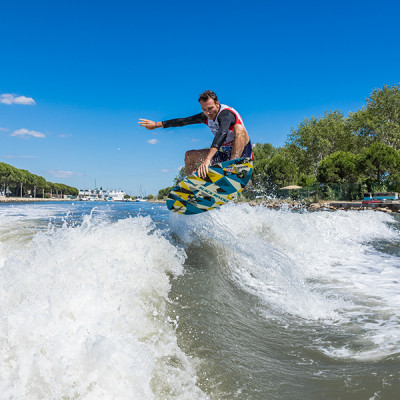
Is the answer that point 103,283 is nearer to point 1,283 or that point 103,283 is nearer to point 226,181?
point 1,283

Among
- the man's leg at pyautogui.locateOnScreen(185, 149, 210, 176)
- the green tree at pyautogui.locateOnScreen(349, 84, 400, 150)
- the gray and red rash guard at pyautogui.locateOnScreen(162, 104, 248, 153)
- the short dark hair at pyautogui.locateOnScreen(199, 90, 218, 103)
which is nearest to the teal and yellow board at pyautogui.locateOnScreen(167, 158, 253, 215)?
the gray and red rash guard at pyautogui.locateOnScreen(162, 104, 248, 153)

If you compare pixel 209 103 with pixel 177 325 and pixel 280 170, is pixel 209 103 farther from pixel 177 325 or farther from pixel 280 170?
pixel 280 170

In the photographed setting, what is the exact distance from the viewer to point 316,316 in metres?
3.97

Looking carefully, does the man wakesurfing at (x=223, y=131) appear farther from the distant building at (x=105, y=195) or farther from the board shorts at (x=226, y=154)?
the distant building at (x=105, y=195)

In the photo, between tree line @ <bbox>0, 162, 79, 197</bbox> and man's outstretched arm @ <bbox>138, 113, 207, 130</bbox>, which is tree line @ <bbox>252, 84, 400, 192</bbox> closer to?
man's outstretched arm @ <bbox>138, 113, 207, 130</bbox>

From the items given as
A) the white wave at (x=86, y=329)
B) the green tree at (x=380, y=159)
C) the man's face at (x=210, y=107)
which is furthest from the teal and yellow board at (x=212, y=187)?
the green tree at (x=380, y=159)

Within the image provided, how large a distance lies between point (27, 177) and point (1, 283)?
125 meters

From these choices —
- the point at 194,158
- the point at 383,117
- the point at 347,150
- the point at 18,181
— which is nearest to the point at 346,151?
the point at 347,150

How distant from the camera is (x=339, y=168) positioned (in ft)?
143

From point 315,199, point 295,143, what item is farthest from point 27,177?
point 315,199

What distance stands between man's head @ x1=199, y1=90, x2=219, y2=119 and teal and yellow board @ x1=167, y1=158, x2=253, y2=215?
1.05 meters

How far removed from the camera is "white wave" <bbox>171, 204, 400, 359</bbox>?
3508 mm

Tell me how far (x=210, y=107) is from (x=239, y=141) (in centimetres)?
87

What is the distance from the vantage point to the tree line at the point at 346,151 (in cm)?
4052
